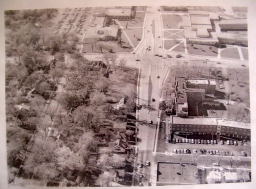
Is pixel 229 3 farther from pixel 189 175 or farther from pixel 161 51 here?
pixel 189 175

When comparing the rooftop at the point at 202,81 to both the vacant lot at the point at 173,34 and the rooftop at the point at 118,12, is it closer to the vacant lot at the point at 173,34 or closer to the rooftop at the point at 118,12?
the vacant lot at the point at 173,34

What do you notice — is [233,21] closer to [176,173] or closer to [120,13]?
[120,13]

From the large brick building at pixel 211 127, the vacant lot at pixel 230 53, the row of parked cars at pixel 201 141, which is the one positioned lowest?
the row of parked cars at pixel 201 141

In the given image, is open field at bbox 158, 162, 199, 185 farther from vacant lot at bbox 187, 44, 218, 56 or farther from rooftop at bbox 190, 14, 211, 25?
rooftop at bbox 190, 14, 211, 25

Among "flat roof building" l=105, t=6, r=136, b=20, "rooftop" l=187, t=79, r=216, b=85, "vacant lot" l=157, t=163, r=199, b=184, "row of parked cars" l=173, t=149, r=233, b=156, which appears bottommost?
"vacant lot" l=157, t=163, r=199, b=184

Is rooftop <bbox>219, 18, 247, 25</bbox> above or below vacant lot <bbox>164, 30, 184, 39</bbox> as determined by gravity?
above

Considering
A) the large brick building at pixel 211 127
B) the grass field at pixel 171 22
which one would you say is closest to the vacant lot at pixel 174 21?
the grass field at pixel 171 22

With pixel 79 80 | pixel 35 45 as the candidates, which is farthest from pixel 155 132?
pixel 35 45

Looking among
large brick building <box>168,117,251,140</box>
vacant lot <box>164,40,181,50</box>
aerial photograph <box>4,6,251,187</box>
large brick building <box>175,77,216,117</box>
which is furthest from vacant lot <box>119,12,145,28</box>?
large brick building <box>168,117,251,140</box>
